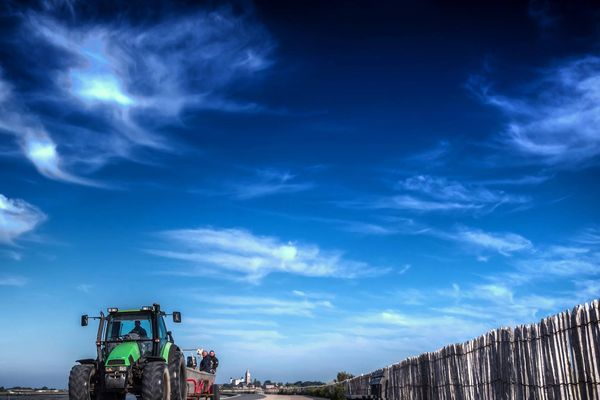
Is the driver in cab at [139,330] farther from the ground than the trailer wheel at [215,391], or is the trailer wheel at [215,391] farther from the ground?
the driver in cab at [139,330]

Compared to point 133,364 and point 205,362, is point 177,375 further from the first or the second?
point 205,362

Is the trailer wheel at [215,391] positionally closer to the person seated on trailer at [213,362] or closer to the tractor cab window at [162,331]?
the person seated on trailer at [213,362]

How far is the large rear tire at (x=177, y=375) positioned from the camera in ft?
59.0

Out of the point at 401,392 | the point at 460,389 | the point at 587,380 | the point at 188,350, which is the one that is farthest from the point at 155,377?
the point at 401,392

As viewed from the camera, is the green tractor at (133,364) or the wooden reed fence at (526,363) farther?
the green tractor at (133,364)

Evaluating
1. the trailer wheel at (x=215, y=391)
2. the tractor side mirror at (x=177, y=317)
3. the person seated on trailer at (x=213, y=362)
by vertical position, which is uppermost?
the tractor side mirror at (x=177, y=317)

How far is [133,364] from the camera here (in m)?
17.1

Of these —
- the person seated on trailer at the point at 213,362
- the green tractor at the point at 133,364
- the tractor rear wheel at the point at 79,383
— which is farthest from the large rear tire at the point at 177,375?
the person seated on trailer at the point at 213,362

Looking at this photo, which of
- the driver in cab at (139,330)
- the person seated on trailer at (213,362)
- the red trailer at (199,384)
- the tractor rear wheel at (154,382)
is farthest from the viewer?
the person seated on trailer at (213,362)

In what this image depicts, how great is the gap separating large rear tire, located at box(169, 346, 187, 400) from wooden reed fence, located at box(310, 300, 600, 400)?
291 inches

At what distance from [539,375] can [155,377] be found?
8974 mm

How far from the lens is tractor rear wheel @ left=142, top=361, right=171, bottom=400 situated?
15570mm

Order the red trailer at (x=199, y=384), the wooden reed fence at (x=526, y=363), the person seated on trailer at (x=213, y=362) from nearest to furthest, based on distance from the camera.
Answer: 1. the wooden reed fence at (x=526, y=363)
2. the red trailer at (x=199, y=384)
3. the person seated on trailer at (x=213, y=362)

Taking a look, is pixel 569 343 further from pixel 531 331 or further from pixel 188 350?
pixel 188 350
